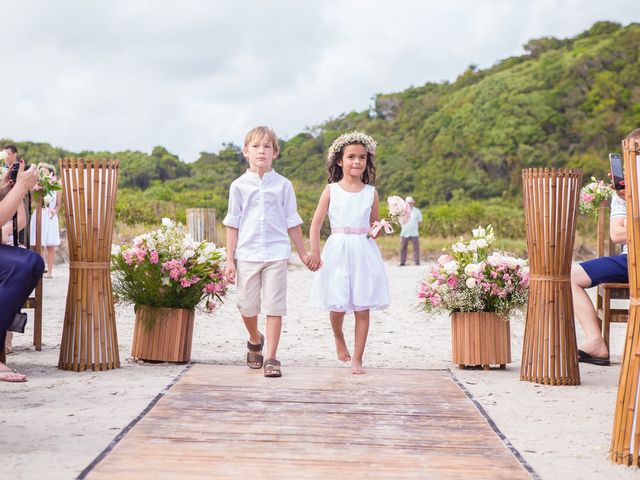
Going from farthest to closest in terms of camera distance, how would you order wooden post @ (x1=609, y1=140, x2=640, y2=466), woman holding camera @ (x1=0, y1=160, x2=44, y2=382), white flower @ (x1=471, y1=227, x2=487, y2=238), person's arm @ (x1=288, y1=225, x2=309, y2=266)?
1. white flower @ (x1=471, y1=227, x2=487, y2=238)
2. person's arm @ (x1=288, y1=225, x2=309, y2=266)
3. woman holding camera @ (x1=0, y1=160, x2=44, y2=382)
4. wooden post @ (x1=609, y1=140, x2=640, y2=466)

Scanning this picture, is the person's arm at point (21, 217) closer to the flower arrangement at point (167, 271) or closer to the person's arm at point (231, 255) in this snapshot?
the flower arrangement at point (167, 271)

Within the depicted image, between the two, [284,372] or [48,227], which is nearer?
[284,372]

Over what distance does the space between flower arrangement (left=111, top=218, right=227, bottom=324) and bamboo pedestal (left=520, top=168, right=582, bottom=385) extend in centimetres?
237

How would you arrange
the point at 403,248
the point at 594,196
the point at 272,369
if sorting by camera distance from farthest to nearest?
1. the point at 403,248
2. the point at 594,196
3. the point at 272,369

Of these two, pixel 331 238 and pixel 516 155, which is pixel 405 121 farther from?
pixel 331 238

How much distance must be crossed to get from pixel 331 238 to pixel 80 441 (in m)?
3.02

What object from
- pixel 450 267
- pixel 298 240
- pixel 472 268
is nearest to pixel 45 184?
pixel 298 240

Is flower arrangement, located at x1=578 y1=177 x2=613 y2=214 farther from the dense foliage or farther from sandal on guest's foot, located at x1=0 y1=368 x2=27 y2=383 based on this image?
the dense foliage

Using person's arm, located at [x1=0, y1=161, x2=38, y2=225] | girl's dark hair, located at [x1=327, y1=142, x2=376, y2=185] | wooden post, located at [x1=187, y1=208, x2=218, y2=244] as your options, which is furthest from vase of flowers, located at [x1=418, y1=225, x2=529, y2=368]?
wooden post, located at [x1=187, y1=208, x2=218, y2=244]

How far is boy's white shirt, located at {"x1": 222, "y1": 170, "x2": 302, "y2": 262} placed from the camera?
6723mm

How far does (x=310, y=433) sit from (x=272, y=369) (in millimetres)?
1740

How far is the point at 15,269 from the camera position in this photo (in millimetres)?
5980

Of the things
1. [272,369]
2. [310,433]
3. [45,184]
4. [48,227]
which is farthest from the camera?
[48,227]

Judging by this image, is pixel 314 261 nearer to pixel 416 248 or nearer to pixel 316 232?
pixel 316 232
